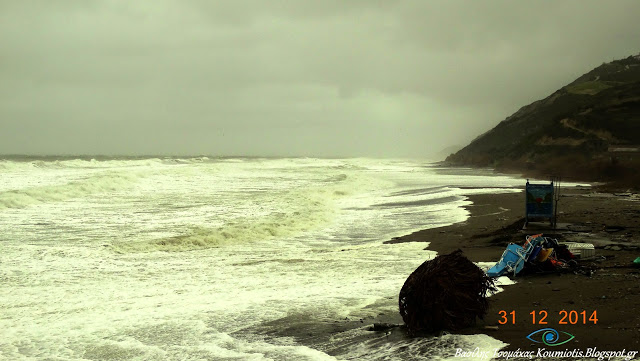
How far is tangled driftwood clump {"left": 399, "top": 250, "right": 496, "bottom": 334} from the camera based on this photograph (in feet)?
23.8

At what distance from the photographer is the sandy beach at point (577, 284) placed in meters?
6.69

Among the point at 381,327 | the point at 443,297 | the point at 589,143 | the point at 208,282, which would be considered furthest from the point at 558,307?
the point at 589,143

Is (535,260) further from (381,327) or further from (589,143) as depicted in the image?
(589,143)

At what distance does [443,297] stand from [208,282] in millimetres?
5864

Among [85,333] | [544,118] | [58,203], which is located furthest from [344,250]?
[544,118]

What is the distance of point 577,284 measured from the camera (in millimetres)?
9102

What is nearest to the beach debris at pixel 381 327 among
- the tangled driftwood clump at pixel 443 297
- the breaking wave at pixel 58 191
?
the tangled driftwood clump at pixel 443 297

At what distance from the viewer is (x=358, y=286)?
10.7 metres

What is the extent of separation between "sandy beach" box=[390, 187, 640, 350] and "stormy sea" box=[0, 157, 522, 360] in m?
0.93

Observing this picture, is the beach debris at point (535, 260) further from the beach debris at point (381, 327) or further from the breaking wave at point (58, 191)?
the breaking wave at point (58, 191)

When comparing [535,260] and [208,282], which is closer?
[535,260]

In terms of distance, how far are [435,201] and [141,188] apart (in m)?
23.3

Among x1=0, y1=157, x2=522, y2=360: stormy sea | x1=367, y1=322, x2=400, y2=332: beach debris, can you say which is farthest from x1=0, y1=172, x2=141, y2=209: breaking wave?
x1=367, y1=322, x2=400, y2=332: beach debris

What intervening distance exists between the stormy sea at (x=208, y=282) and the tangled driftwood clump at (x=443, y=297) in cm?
30
